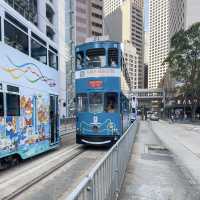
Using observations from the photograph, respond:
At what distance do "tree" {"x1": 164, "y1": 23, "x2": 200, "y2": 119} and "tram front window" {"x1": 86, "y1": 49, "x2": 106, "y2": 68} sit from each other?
37.4 meters

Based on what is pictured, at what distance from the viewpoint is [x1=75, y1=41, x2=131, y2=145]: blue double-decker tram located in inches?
506

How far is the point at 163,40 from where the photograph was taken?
560 feet

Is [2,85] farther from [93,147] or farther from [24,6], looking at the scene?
[24,6]

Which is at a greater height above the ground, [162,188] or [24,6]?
[24,6]

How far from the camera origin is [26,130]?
9133mm

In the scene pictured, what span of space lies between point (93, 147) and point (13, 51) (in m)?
7.15

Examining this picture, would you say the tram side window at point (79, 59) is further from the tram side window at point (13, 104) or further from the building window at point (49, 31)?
the building window at point (49, 31)

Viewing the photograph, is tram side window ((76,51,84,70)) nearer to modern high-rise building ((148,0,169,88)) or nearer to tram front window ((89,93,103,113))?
tram front window ((89,93,103,113))

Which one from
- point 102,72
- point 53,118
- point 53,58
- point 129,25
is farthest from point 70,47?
point 129,25

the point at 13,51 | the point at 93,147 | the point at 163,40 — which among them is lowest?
the point at 93,147

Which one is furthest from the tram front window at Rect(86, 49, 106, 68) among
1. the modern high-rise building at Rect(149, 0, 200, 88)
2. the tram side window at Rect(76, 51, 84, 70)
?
the modern high-rise building at Rect(149, 0, 200, 88)

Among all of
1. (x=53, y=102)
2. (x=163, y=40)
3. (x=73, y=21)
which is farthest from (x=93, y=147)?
(x=163, y=40)

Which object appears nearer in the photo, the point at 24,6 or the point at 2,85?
the point at 2,85

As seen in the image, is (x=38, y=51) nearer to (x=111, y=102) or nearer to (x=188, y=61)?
(x=111, y=102)
